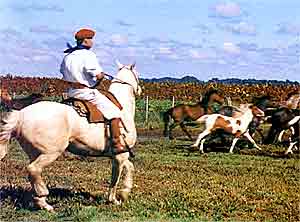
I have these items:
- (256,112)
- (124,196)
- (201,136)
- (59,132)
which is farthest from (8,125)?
(256,112)

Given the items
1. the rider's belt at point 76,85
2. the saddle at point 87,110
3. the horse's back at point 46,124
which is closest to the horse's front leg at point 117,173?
the saddle at point 87,110

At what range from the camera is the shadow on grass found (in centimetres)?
784

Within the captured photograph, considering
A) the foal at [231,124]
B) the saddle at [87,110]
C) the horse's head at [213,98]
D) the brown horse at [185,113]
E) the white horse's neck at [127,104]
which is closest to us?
the saddle at [87,110]

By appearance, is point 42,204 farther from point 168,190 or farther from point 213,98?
point 213,98

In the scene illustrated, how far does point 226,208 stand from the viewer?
305 inches

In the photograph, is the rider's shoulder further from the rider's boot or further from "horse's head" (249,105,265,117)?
"horse's head" (249,105,265,117)

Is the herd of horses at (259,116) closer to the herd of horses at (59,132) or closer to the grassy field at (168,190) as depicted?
the grassy field at (168,190)

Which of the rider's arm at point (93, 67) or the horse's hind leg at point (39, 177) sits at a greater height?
the rider's arm at point (93, 67)

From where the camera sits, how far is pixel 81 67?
7.71m

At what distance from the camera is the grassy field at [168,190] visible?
739cm

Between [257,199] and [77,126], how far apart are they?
2.38 metres

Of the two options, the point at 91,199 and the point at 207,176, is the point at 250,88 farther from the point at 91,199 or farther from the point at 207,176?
the point at 91,199

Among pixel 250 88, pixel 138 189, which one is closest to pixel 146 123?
pixel 250 88

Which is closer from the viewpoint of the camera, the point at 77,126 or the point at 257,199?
the point at 77,126
